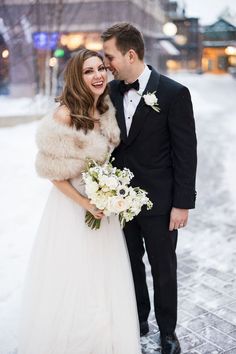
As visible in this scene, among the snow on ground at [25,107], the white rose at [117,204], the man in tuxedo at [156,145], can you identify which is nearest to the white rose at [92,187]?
the white rose at [117,204]

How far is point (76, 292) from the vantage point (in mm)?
3348

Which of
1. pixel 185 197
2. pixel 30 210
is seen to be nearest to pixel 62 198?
pixel 185 197

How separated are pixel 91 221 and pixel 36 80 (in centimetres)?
1505

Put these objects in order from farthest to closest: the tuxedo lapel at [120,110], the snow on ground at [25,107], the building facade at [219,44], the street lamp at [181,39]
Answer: the building facade at [219,44] → the street lamp at [181,39] → the snow on ground at [25,107] → the tuxedo lapel at [120,110]

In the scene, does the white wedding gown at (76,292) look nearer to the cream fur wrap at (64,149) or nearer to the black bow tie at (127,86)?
the cream fur wrap at (64,149)

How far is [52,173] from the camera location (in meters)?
3.16

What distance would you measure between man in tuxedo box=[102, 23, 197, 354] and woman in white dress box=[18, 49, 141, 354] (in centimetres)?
15

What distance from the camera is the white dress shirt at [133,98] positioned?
3332mm

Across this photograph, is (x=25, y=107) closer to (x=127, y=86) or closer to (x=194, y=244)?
(x=194, y=244)

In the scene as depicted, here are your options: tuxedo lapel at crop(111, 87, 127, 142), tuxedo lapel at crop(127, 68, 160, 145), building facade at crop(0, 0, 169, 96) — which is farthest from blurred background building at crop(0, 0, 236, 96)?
tuxedo lapel at crop(127, 68, 160, 145)

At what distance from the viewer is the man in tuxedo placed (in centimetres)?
321

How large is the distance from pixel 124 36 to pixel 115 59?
0.55 ft

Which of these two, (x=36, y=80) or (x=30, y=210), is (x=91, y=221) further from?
(x=36, y=80)

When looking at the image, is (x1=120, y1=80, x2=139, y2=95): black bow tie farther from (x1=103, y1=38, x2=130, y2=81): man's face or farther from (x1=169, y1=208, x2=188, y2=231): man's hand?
(x1=169, y1=208, x2=188, y2=231): man's hand
